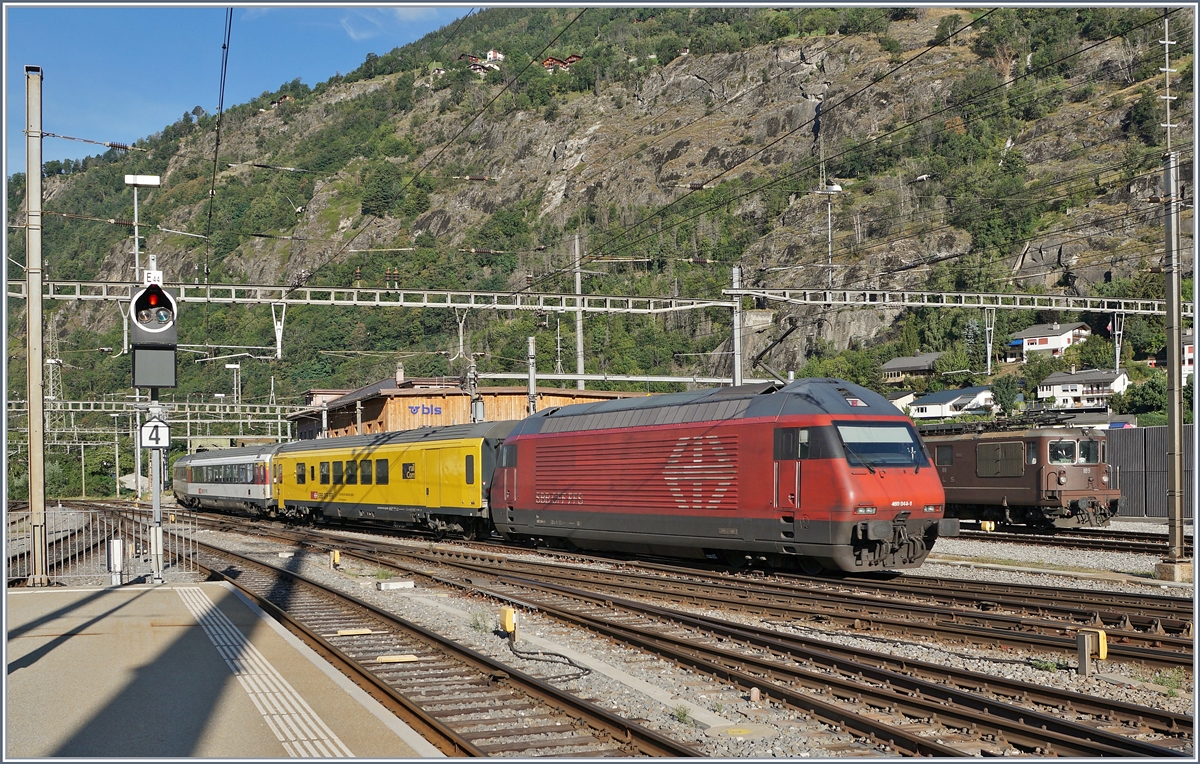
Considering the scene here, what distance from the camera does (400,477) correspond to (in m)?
33.1

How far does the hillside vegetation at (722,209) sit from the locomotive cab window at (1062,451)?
3749cm

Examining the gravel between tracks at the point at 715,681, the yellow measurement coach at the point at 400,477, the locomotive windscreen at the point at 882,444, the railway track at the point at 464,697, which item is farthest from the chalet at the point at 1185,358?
the railway track at the point at 464,697

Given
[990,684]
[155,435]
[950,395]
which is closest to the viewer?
[990,684]

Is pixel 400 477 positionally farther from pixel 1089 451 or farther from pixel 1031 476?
pixel 1089 451

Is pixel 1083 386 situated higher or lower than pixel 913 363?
lower

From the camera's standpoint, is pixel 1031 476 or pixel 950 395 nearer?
pixel 1031 476

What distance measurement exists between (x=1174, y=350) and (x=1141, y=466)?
19526mm

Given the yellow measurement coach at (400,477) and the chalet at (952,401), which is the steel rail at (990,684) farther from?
the chalet at (952,401)

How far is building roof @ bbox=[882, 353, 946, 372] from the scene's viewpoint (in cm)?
10494

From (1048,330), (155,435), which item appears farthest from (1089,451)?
(1048,330)

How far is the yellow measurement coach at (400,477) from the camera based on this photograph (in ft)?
93.5

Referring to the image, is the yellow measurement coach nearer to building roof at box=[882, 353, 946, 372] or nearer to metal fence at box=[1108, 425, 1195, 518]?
metal fence at box=[1108, 425, 1195, 518]

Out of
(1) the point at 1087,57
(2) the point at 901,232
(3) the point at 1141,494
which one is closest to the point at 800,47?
(1) the point at 1087,57

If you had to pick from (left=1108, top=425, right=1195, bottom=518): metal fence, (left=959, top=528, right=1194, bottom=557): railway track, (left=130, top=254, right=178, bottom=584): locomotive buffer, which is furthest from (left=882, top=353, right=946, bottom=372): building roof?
(left=130, top=254, right=178, bottom=584): locomotive buffer
